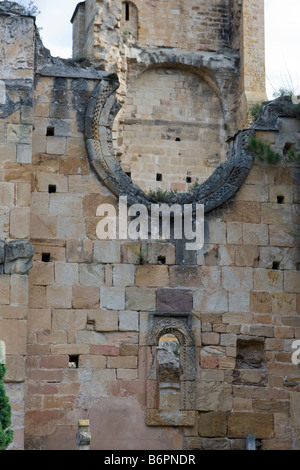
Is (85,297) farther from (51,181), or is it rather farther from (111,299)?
(51,181)

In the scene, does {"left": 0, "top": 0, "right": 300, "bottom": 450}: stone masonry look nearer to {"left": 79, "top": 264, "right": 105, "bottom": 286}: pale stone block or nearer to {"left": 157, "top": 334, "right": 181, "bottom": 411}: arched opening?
{"left": 79, "top": 264, "right": 105, "bottom": 286}: pale stone block

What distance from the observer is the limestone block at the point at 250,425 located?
18.7 m

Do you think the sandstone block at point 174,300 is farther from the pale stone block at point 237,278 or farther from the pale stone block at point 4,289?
the pale stone block at point 4,289

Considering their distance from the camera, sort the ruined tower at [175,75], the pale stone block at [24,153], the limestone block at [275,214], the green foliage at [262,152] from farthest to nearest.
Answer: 1. the ruined tower at [175,75]
2. the green foliage at [262,152]
3. the limestone block at [275,214]
4. the pale stone block at [24,153]

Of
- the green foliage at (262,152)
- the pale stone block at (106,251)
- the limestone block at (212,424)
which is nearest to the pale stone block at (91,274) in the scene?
the pale stone block at (106,251)

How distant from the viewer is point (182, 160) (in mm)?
27359

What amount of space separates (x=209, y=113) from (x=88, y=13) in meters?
3.50

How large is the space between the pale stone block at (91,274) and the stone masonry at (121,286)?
0.02m

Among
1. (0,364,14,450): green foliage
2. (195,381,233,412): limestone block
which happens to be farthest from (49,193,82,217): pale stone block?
(0,364,14,450): green foliage

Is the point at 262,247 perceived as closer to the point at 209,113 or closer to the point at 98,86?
the point at 98,86

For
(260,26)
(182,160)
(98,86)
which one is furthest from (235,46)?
(98,86)

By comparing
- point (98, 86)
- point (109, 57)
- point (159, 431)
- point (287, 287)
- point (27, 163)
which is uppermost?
point (109, 57)

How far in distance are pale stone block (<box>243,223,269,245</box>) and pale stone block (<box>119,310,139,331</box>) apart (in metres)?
2.15

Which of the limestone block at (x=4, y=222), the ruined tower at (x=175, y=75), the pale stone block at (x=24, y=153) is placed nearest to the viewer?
the limestone block at (x=4, y=222)
